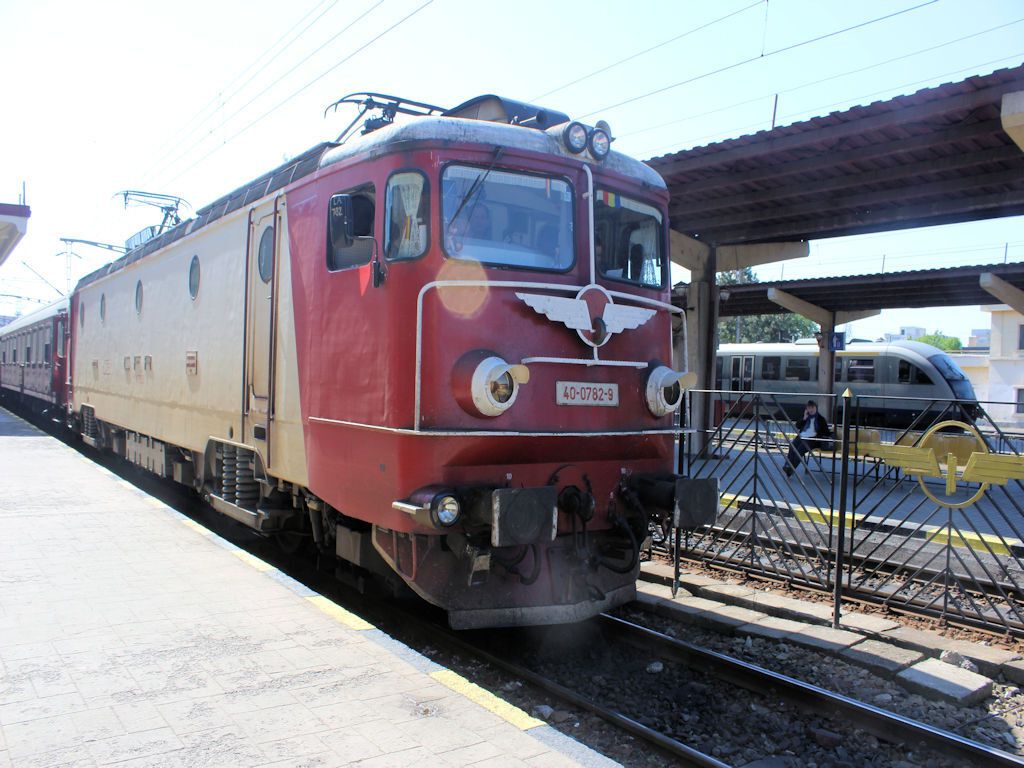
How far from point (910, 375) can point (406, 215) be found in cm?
2323

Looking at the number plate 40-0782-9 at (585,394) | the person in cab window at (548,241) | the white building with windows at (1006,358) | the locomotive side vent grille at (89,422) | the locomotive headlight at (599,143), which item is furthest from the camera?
the white building with windows at (1006,358)

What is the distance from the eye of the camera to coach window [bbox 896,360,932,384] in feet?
79.2

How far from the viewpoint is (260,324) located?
7234 millimetres

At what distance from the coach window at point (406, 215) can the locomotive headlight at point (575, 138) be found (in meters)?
1.12

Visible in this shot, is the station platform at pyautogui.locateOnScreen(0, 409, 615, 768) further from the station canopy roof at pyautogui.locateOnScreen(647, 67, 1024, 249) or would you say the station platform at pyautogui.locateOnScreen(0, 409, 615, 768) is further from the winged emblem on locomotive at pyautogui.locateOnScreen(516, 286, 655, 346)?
the station canopy roof at pyautogui.locateOnScreen(647, 67, 1024, 249)

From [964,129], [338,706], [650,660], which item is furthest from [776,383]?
[338,706]

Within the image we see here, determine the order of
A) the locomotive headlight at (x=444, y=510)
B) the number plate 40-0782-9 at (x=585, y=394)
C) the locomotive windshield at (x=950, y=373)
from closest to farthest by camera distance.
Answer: the locomotive headlight at (x=444, y=510), the number plate 40-0782-9 at (x=585, y=394), the locomotive windshield at (x=950, y=373)

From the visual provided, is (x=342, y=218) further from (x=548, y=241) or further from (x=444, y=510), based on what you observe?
(x=444, y=510)

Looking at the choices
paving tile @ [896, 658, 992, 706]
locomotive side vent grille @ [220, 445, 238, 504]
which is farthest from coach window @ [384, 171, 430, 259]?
paving tile @ [896, 658, 992, 706]

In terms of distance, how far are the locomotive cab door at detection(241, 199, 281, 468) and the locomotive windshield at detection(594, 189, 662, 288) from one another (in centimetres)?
283

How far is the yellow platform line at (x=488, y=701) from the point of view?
393 cm

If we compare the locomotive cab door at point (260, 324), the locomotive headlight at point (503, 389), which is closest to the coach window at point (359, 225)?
the locomotive headlight at point (503, 389)

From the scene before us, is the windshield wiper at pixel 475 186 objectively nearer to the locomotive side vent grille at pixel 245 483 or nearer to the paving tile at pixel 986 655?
the locomotive side vent grille at pixel 245 483

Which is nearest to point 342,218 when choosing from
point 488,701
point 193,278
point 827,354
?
point 488,701
